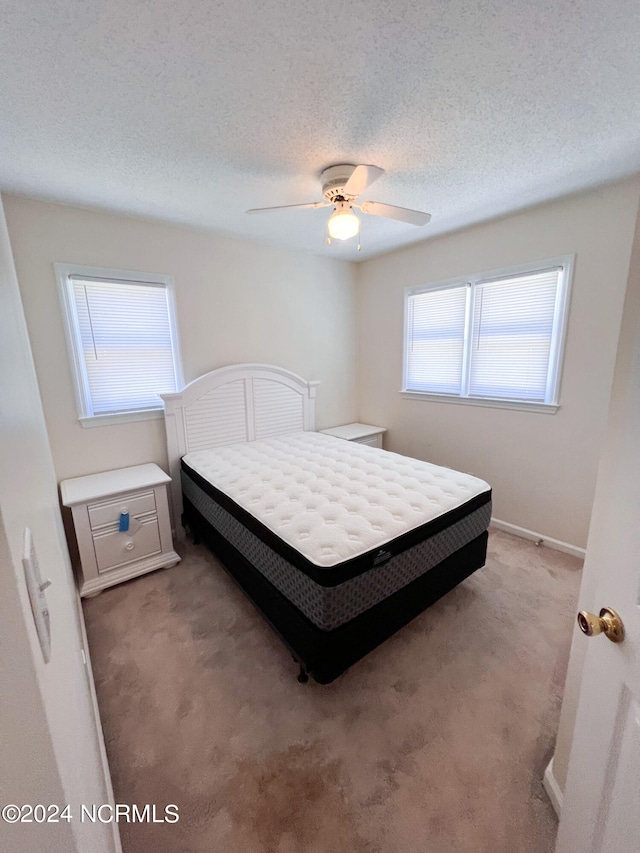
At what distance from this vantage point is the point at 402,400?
12.0 ft

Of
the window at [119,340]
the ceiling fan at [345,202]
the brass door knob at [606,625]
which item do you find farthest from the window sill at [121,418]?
the brass door knob at [606,625]

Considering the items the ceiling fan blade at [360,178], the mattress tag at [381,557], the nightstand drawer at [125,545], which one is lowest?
the nightstand drawer at [125,545]

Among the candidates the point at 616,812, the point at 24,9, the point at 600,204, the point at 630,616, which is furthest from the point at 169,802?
the point at 600,204

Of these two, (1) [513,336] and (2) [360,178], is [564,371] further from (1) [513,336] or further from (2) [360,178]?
(2) [360,178]

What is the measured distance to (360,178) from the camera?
5.43ft

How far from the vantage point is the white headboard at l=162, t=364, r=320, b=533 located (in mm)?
2844

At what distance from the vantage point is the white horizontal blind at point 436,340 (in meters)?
3.09

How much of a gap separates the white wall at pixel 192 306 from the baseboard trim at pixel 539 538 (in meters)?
1.97

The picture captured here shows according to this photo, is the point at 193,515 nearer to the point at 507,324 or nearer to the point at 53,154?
the point at 53,154

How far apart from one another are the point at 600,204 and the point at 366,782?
129 inches

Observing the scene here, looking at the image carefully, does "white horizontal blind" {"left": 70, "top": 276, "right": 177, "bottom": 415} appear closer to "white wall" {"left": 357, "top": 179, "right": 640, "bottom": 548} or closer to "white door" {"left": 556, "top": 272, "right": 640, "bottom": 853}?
"white wall" {"left": 357, "top": 179, "right": 640, "bottom": 548}

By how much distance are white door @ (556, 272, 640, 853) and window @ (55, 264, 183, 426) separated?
2.83 meters

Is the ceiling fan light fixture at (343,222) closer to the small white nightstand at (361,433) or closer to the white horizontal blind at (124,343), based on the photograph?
the white horizontal blind at (124,343)

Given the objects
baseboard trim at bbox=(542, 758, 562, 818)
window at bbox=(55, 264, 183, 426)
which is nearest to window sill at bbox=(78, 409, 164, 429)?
window at bbox=(55, 264, 183, 426)
